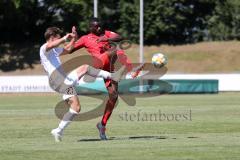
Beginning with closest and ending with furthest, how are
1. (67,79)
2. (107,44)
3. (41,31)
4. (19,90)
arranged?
(67,79) < (107,44) < (19,90) < (41,31)

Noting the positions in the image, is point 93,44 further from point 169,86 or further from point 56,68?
point 169,86

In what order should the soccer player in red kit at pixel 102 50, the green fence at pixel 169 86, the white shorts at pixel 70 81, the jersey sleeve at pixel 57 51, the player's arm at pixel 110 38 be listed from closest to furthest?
1. the jersey sleeve at pixel 57 51
2. the white shorts at pixel 70 81
3. the player's arm at pixel 110 38
4. the soccer player in red kit at pixel 102 50
5. the green fence at pixel 169 86

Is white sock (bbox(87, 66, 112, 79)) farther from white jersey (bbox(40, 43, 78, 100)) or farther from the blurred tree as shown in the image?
the blurred tree

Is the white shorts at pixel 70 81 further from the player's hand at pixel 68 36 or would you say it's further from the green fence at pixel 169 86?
the green fence at pixel 169 86

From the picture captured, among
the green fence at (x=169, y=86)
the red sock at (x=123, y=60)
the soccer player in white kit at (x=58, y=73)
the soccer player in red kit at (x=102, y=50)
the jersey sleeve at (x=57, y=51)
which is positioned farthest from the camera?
the green fence at (x=169, y=86)

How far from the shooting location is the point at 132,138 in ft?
52.1

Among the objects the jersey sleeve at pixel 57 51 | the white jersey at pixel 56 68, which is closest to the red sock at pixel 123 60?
the white jersey at pixel 56 68

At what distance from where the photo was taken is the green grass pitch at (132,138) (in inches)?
490

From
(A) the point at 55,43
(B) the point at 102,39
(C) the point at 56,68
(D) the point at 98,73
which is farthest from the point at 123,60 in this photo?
(A) the point at 55,43

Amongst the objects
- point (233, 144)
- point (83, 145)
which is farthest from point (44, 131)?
point (233, 144)

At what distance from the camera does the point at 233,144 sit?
14102 millimetres

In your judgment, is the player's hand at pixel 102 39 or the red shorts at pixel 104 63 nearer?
the player's hand at pixel 102 39

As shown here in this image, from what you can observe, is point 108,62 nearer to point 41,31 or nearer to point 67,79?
point 67,79

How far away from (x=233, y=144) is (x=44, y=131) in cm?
579
